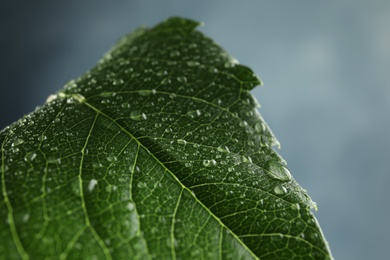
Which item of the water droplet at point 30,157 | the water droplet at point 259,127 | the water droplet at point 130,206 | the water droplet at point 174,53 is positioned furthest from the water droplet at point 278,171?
the water droplet at point 174,53

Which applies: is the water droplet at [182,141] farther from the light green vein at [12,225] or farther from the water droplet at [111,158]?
the light green vein at [12,225]

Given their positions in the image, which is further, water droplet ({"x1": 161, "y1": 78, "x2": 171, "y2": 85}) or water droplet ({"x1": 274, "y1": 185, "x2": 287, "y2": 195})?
water droplet ({"x1": 161, "y1": 78, "x2": 171, "y2": 85})

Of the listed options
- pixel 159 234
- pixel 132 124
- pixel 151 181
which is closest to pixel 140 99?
pixel 132 124

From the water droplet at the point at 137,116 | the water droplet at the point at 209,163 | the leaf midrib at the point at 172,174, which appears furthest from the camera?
the water droplet at the point at 137,116

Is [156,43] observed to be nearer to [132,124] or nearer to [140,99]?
[140,99]

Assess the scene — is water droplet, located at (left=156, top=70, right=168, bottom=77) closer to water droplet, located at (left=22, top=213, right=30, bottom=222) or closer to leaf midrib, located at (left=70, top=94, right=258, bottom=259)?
leaf midrib, located at (left=70, top=94, right=258, bottom=259)

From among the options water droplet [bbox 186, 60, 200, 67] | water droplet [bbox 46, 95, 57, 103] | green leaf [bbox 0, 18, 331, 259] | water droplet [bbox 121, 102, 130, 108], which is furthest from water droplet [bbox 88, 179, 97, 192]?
water droplet [bbox 186, 60, 200, 67]

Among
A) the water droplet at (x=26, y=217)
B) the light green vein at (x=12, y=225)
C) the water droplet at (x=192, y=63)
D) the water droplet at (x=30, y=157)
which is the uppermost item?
the water droplet at (x=192, y=63)
